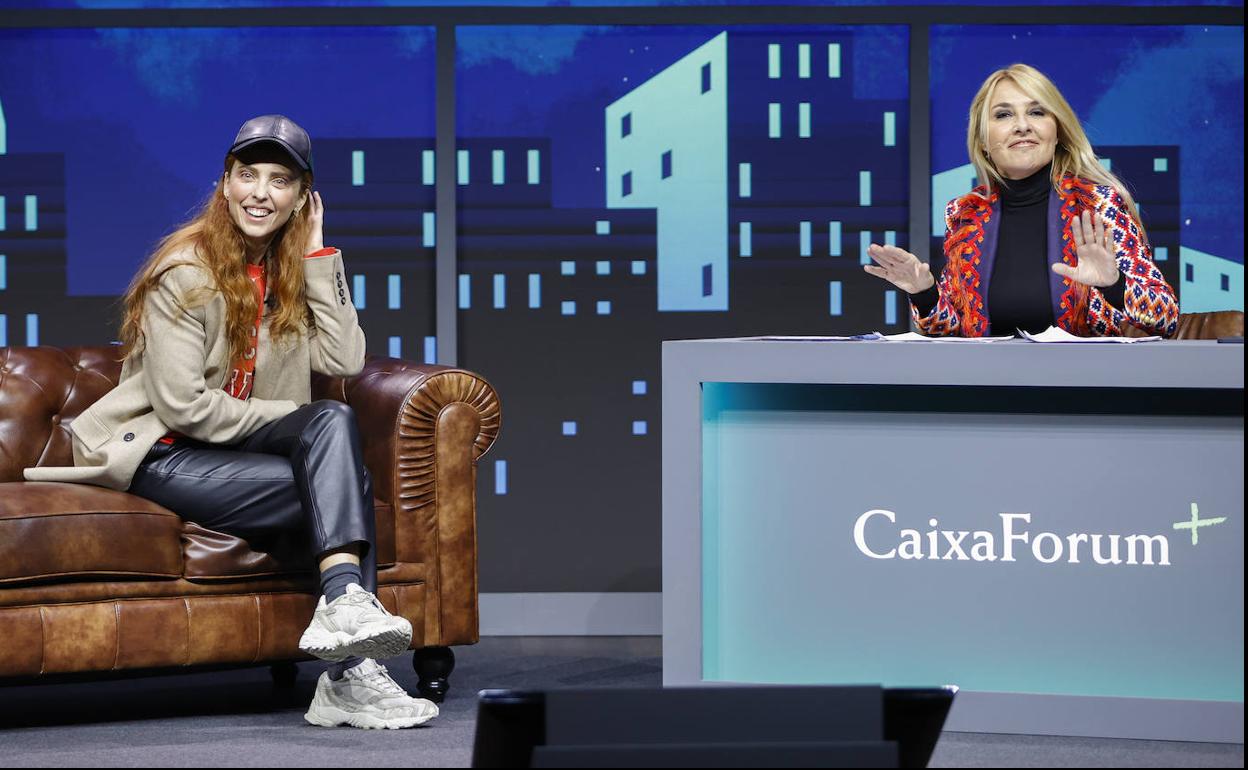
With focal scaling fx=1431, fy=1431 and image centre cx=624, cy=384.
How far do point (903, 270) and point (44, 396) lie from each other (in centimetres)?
206

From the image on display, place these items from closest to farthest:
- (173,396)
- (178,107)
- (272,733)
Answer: (272,733) → (173,396) → (178,107)

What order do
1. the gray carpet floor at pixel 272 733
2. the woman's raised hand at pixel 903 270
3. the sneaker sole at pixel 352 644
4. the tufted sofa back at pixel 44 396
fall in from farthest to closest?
the tufted sofa back at pixel 44 396, the woman's raised hand at pixel 903 270, the sneaker sole at pixel 352 644, the gray carpet floor at pixel 272 733

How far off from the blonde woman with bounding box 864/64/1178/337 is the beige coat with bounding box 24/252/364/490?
1.41 metres

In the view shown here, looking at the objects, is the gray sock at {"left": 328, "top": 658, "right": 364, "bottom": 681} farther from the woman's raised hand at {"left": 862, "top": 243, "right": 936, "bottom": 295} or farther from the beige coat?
the woman's raised hand at {"left": 862, "top": 243, "right": 936, "bottom": 295}

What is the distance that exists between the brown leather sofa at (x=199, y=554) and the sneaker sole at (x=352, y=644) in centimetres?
28

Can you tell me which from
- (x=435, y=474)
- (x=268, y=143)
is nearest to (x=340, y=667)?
(x=435, y=474)

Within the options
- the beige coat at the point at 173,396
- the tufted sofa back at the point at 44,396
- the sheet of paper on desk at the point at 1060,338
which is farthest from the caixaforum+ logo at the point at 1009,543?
the tufted sofa back at the point at 44,396

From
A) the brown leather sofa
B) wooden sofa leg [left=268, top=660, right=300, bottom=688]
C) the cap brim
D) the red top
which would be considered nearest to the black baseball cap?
the cap brim

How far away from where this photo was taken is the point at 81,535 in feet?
9.38

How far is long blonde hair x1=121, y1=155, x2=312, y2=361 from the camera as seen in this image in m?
3.13

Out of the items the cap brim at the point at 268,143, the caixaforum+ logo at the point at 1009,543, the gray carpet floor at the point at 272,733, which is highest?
the cap brim at the point at 268,143

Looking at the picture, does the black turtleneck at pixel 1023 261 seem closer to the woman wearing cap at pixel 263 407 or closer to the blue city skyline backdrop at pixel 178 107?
the woman wearing cap at pixel 263 407

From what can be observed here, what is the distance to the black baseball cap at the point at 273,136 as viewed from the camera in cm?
317

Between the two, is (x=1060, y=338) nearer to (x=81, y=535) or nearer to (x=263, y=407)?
(x=263, y=407)
